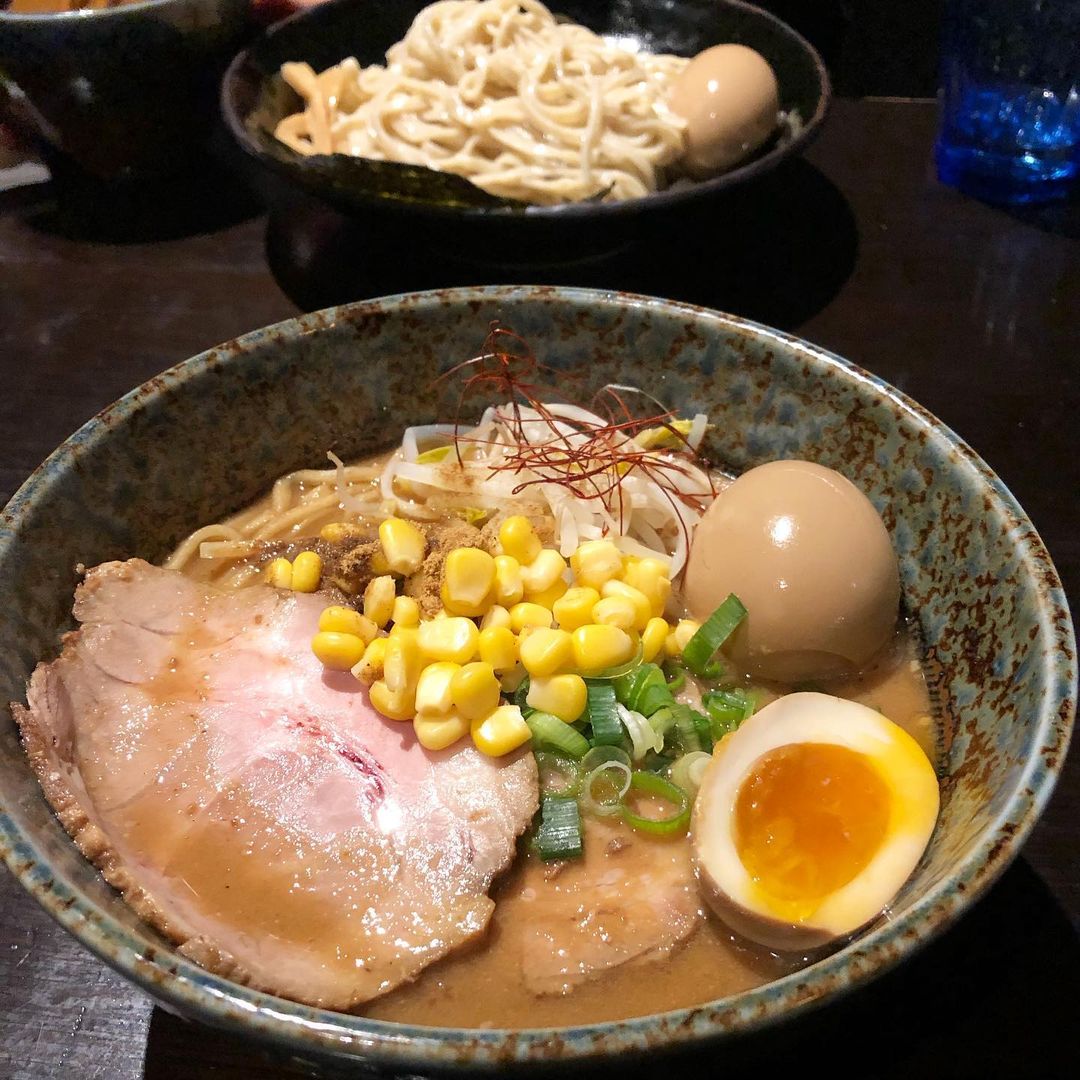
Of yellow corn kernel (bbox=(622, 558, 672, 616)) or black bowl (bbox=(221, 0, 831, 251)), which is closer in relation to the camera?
yellow corn kernel (bbox=(622, 558, 672, 616))

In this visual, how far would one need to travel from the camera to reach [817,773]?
3.97ft

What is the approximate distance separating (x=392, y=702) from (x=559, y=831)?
33cm

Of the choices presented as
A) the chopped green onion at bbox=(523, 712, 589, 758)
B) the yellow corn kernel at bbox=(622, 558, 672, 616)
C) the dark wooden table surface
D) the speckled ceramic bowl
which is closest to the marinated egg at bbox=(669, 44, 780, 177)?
the dark wooden table surface

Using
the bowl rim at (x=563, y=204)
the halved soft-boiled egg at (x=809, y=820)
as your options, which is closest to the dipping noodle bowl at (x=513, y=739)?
the halved soft-boiled egg at (x=809, y=820)

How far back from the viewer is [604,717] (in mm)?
1369

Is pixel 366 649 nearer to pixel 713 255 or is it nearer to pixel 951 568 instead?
pixel 951 568

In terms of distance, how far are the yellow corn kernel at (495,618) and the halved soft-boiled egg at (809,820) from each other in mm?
417

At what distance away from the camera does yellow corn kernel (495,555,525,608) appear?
149cm

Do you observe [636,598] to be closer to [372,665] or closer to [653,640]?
[653,640]

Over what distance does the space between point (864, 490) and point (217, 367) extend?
1215mm

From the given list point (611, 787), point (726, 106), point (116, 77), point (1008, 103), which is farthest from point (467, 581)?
point (1008, 103)

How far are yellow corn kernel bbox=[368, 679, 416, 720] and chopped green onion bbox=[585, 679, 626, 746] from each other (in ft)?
0.93

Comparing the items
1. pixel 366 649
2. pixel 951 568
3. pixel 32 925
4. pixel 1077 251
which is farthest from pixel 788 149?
pixel 32 925

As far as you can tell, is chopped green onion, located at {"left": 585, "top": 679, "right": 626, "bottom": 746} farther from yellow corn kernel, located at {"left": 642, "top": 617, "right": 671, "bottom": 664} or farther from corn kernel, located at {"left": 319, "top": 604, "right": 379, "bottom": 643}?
corn kernel, located at {"left": 319, "top": 604, "right": 379, "bottom": 643}
